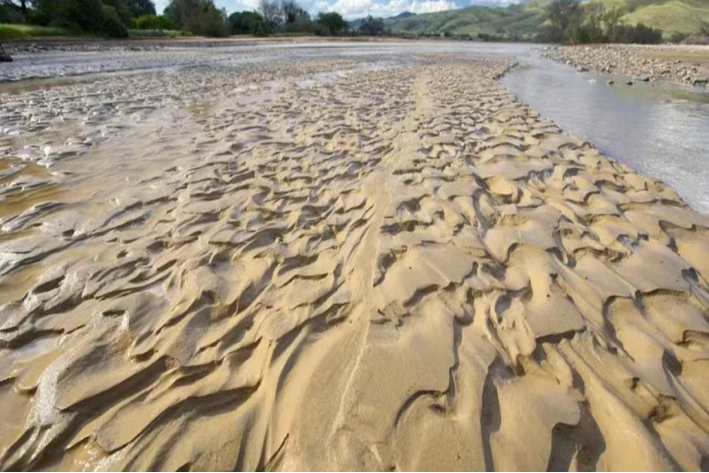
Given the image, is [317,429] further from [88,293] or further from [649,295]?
[649,295]

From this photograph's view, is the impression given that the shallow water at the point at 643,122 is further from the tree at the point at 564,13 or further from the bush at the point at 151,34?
the tree at the point at 564,13

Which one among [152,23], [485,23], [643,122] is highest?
[485,23]

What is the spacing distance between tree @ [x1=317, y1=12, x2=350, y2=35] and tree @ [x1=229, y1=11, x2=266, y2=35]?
40.8ft

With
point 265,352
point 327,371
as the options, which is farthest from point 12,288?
point 327,371

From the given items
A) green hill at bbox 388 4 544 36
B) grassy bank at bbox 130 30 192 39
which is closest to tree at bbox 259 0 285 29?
grassy bank at bbox 130 30 192 39

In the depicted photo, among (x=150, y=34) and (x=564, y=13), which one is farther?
(x=564, y=13)

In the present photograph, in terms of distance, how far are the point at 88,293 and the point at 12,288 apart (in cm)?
56

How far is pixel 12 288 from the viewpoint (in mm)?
2395

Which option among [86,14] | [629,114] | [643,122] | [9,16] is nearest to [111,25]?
[86,14]

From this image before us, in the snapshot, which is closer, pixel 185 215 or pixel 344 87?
pixel 185 215

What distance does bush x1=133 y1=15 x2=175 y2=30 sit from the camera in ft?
148

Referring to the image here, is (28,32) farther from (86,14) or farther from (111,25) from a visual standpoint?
(111,25)

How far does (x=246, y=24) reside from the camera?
57062 millimetres

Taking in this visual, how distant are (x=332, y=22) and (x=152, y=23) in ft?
103
